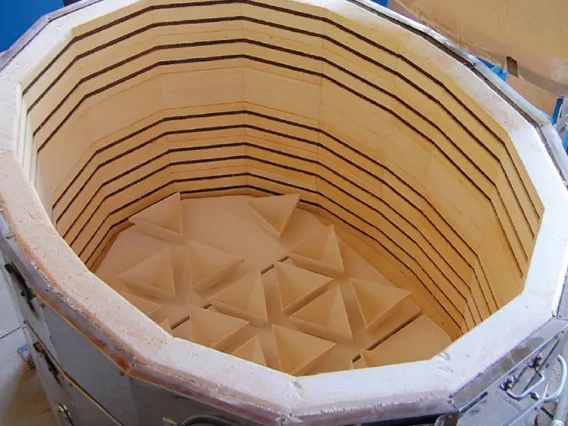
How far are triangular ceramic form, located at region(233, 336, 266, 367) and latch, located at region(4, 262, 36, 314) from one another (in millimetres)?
1637

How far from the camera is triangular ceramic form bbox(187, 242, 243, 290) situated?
496cm

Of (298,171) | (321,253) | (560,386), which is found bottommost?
(560,386)

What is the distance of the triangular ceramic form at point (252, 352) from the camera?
14.7ft

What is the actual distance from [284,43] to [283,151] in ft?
2.61

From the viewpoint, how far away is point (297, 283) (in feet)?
16.0

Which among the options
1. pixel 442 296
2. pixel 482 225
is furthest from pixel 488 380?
pixel 442 296

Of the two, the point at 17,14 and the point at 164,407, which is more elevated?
the point at 17,14

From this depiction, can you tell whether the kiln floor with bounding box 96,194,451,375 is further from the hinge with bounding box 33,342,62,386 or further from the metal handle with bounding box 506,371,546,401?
the metal handle with bounding box 506,371,546,401

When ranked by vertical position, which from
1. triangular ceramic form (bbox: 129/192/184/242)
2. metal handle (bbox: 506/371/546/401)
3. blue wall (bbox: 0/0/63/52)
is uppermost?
blue wall (bbox: 0/0/63/52)

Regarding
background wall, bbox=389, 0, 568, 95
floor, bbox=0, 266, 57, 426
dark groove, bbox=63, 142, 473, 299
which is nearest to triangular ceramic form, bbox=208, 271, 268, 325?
dark groove, bbox=63, 142, 473, 299

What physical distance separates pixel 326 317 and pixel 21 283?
7.12 feet

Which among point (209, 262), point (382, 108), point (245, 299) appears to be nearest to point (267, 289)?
point (245, 299)

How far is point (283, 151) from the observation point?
17.2 ft

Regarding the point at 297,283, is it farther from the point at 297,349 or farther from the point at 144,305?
the point at 144,305
